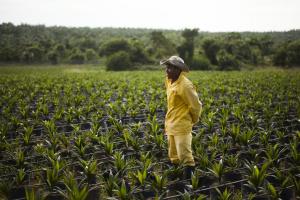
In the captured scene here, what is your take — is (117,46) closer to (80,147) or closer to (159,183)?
(80,147)

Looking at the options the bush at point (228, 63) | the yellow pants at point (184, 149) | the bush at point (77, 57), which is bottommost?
the yellow pants at point (184, 149)

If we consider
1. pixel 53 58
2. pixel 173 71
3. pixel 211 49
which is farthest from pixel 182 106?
pixel 53 58

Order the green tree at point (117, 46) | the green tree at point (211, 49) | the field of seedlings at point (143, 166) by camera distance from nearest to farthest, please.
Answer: the field of seedlings at point (143, 166)
the green tree at point (211, 49)
the green tree at point (117, 46)

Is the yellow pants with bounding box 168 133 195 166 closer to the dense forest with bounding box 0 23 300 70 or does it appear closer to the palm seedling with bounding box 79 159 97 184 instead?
the palm seedling with bounding box 79 159 97 184

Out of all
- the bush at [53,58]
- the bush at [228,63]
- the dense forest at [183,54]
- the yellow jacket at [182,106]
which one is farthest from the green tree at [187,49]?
the yellow jacket at [182,106]

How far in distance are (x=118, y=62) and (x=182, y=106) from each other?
43.8 m

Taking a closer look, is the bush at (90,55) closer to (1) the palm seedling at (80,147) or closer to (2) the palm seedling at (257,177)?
(1) the palm seedling at (80,147)

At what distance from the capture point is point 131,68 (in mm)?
49719

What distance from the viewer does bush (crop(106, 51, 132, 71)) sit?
157 feet

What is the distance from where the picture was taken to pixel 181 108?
212 inches

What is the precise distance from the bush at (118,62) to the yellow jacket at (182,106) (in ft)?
142

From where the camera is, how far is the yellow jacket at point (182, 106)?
16.9ft

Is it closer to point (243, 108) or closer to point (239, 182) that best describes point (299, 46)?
point (243, 108)

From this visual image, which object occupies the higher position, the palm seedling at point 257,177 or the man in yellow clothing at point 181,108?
the man in yellow clothing at point 181,108
